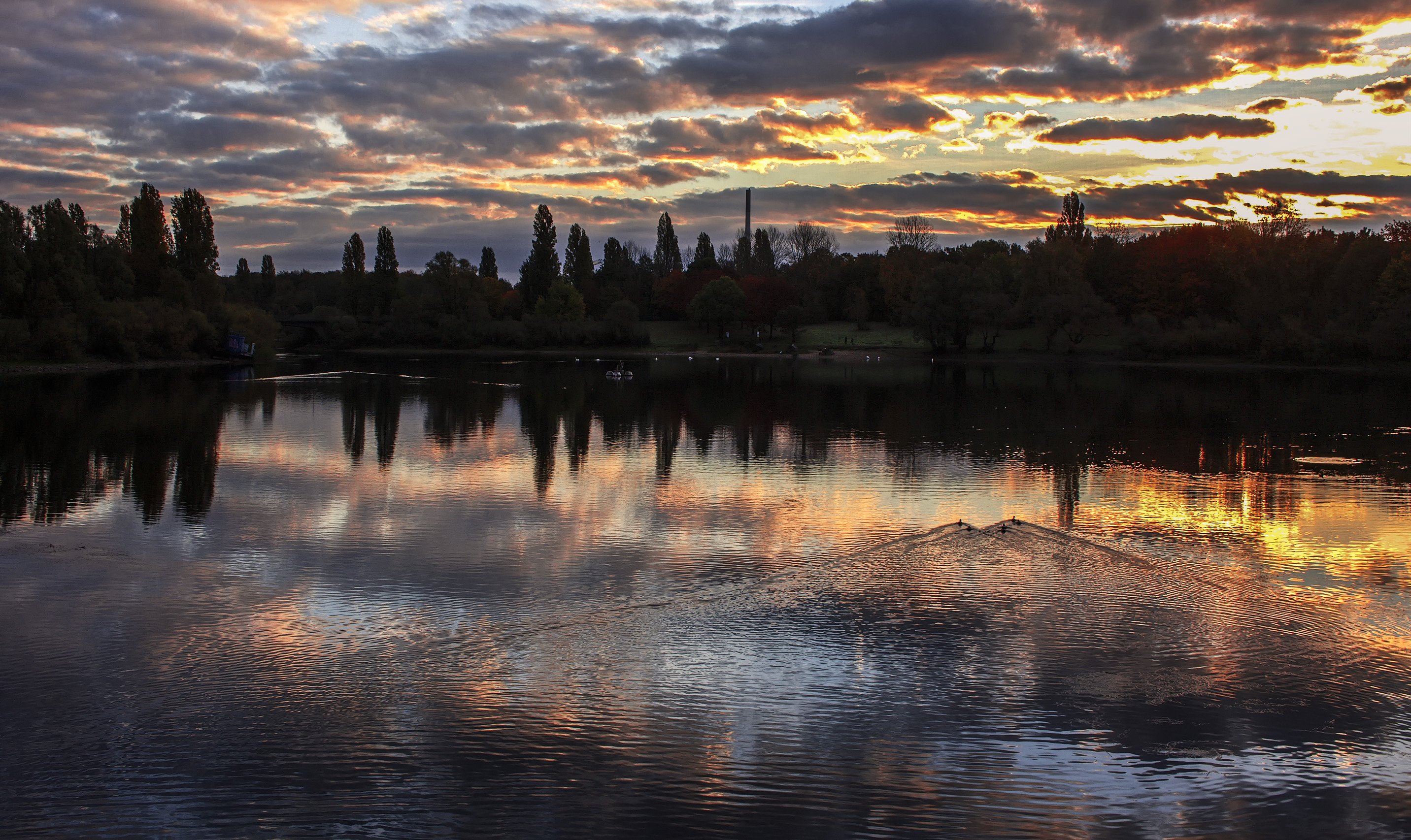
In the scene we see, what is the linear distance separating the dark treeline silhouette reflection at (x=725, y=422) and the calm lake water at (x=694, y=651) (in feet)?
1.72

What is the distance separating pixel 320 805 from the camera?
7531 millimetres

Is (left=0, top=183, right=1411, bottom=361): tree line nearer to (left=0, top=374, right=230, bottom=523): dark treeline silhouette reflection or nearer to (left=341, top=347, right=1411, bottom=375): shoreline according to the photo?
(left=341, top=347, right=1411, bottom=375): shoreline

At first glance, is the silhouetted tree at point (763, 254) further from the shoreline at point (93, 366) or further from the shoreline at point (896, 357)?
the shoreline at point (93, 366)

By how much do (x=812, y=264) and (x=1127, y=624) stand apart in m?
127

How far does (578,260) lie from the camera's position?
134m

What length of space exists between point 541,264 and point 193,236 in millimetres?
44738

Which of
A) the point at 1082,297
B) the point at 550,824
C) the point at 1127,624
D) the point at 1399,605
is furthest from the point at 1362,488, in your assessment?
the point at 1082,297

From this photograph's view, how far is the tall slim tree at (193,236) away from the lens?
91.6 meters

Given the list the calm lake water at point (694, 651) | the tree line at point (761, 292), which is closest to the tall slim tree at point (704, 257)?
the tree line at point (761, 292)

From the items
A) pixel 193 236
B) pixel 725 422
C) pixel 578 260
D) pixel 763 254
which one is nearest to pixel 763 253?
pixel 763 254

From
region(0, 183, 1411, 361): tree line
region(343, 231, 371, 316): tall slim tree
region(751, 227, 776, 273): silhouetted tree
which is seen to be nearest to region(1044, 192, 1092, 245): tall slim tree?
region(0, 183, 1411, 361): tree line

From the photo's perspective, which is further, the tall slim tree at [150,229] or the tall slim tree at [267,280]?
the tall slim tree at [267,280]

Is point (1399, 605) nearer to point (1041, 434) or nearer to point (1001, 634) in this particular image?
point (1001, 634)

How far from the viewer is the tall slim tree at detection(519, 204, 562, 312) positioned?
5113 inches
